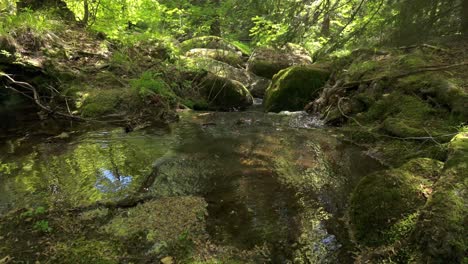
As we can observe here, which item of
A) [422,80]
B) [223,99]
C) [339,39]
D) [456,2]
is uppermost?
[456,2]

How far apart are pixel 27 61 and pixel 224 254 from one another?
330 inches

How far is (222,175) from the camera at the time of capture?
5.51 metres

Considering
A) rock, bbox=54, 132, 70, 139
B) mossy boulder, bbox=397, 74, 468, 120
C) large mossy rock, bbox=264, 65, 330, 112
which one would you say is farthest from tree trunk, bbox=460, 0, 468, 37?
rock, bbox=54, 132, 70, 139

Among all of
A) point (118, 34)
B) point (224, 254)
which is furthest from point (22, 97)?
point (224, 254)

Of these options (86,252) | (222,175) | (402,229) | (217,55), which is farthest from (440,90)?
(217,55)

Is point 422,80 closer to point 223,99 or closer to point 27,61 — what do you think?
point 223,99

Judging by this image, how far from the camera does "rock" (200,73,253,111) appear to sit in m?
12.8

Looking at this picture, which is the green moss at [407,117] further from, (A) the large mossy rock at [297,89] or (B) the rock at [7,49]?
(B) the rock at [7,49]

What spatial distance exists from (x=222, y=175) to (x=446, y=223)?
3289mm

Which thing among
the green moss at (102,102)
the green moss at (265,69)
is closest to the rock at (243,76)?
the green moss at (265,69)

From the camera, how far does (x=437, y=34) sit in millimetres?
9375

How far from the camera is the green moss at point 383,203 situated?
3.51 meters

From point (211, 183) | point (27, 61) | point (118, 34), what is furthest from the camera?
point (118, 34)

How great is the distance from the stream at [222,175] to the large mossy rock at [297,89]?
3.08 m
